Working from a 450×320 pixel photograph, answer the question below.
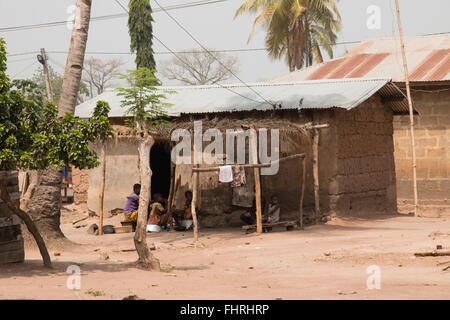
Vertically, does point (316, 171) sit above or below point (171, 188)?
above

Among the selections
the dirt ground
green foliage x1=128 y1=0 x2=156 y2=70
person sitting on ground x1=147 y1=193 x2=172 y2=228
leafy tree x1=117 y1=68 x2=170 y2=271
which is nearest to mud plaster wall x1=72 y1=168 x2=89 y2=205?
the dirt ground

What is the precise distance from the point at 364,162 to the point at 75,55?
7.41m

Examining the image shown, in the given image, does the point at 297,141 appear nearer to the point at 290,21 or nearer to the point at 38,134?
the point at 38,134

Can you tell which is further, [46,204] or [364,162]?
[364,162]

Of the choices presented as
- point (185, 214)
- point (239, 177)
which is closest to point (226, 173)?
point (239, 177)

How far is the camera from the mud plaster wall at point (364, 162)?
15227 mm

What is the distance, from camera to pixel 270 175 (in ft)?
51.6

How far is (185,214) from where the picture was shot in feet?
50.8

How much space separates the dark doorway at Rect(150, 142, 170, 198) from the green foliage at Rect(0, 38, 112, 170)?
34.2ft

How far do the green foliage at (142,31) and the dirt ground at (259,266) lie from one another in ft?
56.9

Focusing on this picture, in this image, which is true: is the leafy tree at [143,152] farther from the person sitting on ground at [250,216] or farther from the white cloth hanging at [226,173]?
the person sitting on ground at [250,216]
